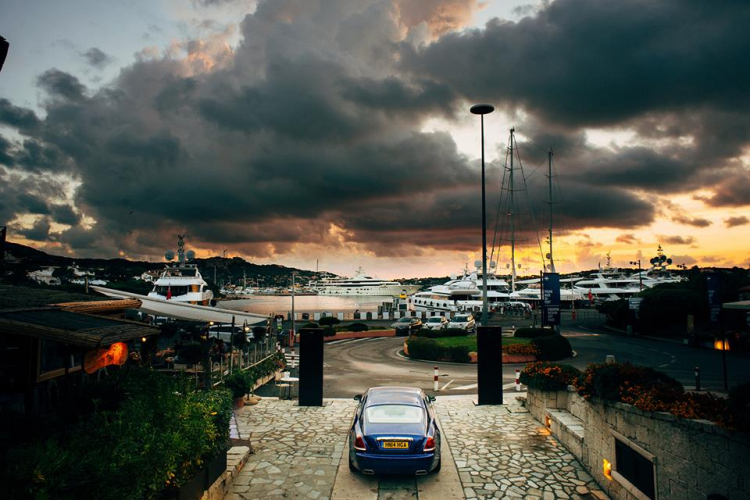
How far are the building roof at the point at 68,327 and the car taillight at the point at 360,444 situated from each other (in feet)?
13.6

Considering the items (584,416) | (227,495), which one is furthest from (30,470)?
(584,416)

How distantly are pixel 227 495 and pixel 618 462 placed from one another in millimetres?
6833

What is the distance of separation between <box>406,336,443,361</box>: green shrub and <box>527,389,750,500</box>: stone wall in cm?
1469

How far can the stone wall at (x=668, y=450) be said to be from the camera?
5328mm

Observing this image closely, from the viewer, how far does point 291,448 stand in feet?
33.5

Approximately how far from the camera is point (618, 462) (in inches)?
299

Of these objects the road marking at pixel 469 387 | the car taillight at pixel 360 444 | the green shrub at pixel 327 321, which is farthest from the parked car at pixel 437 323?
the car taillight at pixel 360 444

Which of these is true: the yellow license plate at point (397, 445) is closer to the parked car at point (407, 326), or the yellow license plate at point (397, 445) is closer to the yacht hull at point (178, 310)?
the yacht hull at point (178, 310)

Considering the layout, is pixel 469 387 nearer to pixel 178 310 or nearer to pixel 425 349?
pixel 425 349

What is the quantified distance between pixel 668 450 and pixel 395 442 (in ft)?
13.8

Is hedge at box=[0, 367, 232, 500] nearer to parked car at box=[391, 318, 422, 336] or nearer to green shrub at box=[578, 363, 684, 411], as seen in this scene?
green shrub at box=[578, 363, 684, 411]

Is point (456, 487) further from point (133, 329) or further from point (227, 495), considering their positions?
point (133, 329)

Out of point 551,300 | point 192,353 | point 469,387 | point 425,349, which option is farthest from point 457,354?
point 192,353

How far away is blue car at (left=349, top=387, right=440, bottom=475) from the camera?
791 centimetres
